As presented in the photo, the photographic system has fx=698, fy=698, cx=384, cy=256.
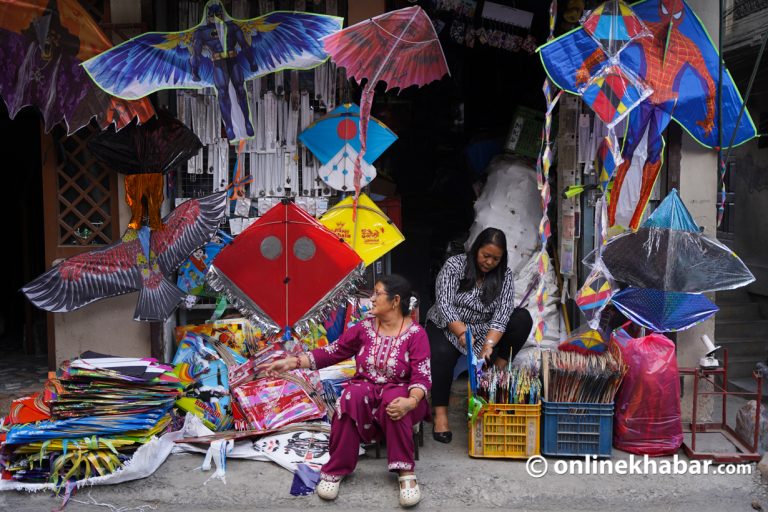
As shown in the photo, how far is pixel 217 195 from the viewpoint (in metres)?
4.72

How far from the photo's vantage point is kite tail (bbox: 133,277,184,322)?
4.64 metres

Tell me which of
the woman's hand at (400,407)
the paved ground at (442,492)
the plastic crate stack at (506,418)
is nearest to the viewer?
the woman's hand at (400,407)

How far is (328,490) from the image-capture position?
3.68 meters

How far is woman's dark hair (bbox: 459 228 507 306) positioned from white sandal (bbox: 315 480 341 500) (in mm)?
1558

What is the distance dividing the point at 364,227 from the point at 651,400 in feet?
7.22

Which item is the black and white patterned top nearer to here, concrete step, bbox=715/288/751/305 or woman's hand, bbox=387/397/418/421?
woman's hand, bbox=387/397/418/421

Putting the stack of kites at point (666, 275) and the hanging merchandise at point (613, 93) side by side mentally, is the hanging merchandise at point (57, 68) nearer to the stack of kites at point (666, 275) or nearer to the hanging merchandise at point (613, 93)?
the hanging merchandise at point (613, 93)

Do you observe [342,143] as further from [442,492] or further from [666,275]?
[442,492]

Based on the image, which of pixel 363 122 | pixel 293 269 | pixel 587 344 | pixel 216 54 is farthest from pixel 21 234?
pixel 587 344

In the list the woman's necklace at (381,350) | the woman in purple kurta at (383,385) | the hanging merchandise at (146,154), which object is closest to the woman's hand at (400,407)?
the woman in purple kurta at (383,385)

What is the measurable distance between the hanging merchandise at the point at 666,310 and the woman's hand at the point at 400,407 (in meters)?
1.64

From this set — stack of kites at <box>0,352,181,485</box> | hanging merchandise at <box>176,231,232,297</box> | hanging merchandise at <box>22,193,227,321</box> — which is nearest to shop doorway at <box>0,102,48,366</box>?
hanging merchandise at <box>22,193,227,321</box>

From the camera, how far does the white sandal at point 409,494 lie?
363cm

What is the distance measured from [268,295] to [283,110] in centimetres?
139
